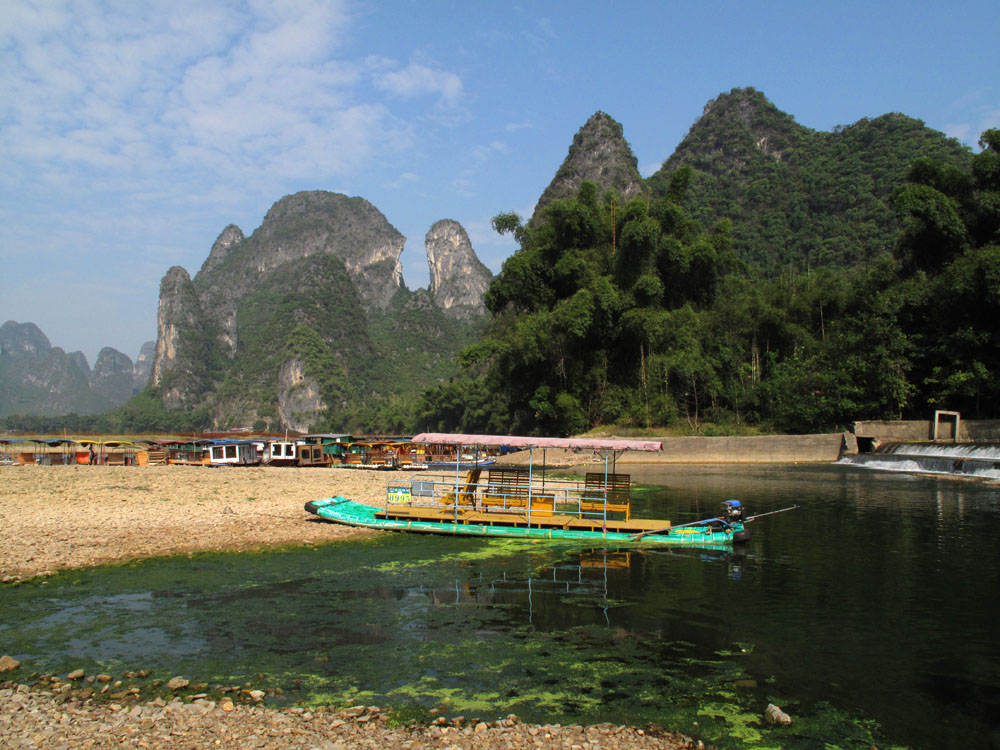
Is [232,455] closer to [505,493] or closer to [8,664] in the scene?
[505,493]

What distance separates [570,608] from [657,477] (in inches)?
886

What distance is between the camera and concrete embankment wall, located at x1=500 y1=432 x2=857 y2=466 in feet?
120

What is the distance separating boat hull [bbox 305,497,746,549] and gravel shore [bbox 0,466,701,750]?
1.40ft

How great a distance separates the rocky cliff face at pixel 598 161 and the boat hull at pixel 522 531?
102 m

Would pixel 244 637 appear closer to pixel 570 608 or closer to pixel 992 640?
pixel 570 608

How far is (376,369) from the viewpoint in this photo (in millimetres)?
165250

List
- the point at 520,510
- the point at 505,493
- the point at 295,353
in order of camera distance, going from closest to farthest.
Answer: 1. the point at 520,510
2. the point at 505,493
3. the point at 295,353

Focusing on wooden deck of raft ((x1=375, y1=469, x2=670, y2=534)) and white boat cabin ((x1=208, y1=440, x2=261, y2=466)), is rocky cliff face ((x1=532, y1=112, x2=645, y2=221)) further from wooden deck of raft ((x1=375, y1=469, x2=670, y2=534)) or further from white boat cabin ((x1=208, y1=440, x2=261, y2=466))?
wooden deck of raft ((x1=375, y1=469, x2=670, y2=534))

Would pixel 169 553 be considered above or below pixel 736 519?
below

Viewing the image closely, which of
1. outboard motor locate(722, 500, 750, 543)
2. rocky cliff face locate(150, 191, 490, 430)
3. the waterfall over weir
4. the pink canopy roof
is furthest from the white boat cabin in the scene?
rocky cliff face locate(150, 191, 490, 430)

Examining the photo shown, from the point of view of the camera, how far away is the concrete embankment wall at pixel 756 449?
120 feet

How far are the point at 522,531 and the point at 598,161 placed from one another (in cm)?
11340

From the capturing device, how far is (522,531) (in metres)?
14.8

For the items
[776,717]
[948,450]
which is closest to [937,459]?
[948,450]
